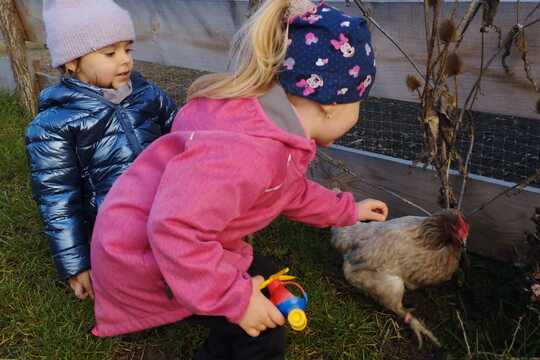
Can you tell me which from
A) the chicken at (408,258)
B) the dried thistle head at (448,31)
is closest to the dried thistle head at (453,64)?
the dried thistle head at (448,31)

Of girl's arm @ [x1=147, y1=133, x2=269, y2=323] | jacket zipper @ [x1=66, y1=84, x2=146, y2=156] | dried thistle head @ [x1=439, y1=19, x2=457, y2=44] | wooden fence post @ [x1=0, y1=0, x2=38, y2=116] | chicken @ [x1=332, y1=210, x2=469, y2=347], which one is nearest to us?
girl's arm @ [x1=147, y1=133, x2=269, y2=323]

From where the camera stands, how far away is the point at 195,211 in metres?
1.24

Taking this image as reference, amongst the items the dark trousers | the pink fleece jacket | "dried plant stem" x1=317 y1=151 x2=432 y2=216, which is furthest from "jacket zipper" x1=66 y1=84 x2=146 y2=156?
"dried plant stem" x1=317 y1=151 x2=432 y2=216

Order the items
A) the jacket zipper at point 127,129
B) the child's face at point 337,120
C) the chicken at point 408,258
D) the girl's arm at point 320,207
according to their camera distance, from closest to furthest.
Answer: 1. the child's face at point 337,120
2. the girl's arm at point 320,207
3. the chicken at point 408,258
4. the jacket zipper at point 127,129

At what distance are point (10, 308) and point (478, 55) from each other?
2.11 metres

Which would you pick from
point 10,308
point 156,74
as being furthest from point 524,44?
point 156,74

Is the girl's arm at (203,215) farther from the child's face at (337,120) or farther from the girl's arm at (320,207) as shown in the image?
the girl's arm at (320,207)

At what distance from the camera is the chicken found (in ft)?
6.65

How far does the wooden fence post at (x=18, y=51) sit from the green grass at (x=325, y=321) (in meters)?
2.02

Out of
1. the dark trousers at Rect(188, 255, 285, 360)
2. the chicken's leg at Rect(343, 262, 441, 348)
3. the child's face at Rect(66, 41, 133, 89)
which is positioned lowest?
the chicken's leg at Rect(343, 262, 441, 348)

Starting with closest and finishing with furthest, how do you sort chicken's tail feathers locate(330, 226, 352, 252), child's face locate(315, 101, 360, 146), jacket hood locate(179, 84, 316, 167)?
jacket hood locate(179, 84, 316, 167) < child's face locate(315, 101, 360, 146) < chicken's tail feathers locate(330, 226, 352, 252)

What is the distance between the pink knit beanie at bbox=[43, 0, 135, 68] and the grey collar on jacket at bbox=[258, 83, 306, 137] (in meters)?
0.90

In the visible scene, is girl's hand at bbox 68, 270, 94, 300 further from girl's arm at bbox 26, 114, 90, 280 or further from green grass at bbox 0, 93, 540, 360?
green grass at bbox 0, 93, 540, 360

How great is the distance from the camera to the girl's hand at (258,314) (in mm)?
1360
